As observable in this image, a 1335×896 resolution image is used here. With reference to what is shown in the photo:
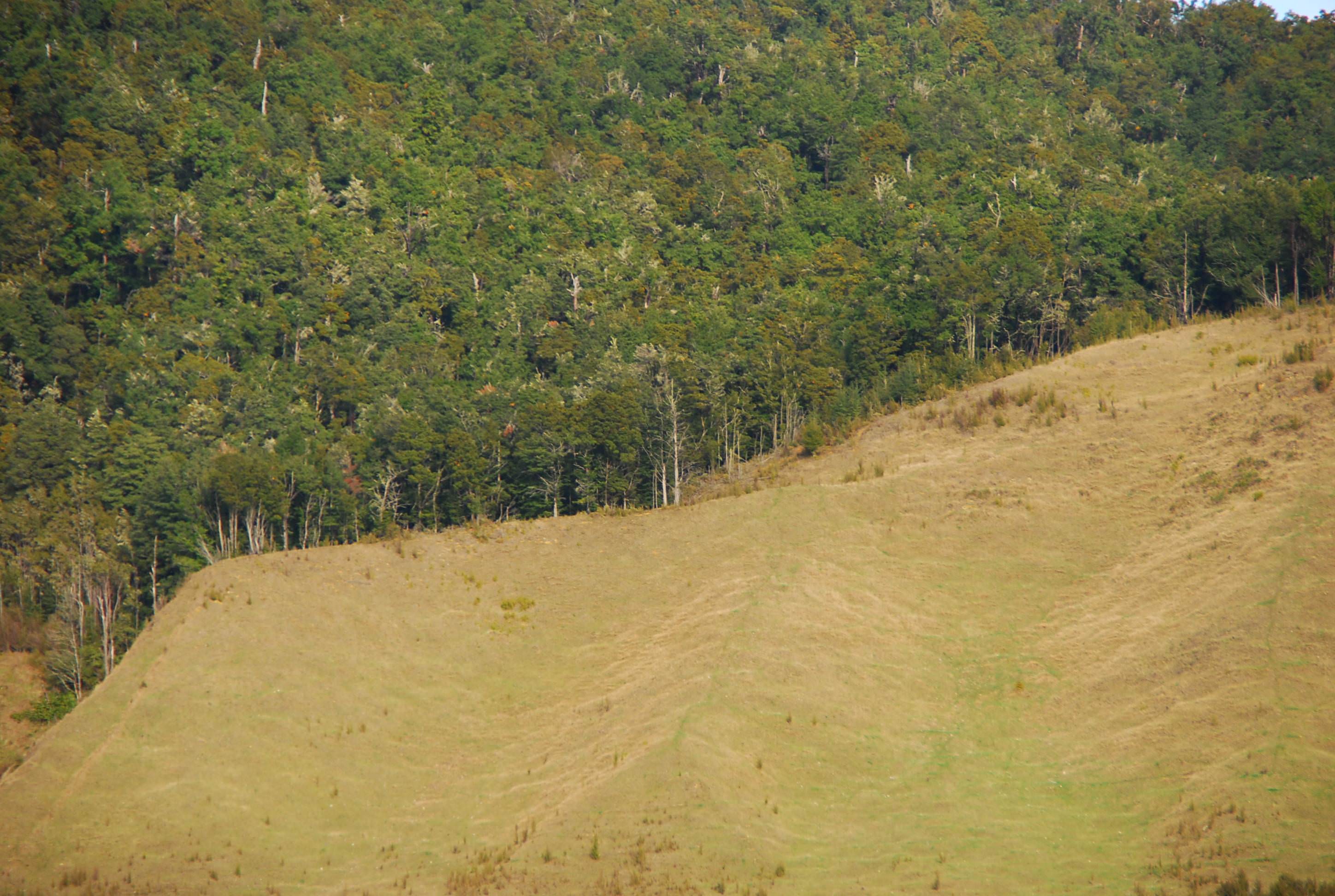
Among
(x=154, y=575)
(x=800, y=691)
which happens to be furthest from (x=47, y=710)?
(x=800, y=691)

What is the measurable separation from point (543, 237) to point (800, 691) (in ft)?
203

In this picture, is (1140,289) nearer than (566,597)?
No

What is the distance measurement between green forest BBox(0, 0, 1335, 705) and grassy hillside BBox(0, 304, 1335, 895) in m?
11.8

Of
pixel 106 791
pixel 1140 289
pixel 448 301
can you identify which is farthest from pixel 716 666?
pixel 448 301

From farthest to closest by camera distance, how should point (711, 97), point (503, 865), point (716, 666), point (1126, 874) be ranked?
point (711, 97) → point (716, 666) → point (503, 865) → point (1126, 874)

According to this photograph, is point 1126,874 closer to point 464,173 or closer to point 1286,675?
point 1286,675

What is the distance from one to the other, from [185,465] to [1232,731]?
4817 centimetres

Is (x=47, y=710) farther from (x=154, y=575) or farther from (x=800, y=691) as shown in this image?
(x=800, y=691)

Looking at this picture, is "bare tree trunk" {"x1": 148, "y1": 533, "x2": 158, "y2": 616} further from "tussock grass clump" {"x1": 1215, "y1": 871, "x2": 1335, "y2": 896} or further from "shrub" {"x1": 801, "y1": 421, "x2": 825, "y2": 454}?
"tussock grass clump" {"x1": 1215, "y1": 871, "x2": 1335, "y2": 896}

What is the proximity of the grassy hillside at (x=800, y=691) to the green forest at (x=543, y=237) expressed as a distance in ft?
38.6

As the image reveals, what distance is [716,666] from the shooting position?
3189cm

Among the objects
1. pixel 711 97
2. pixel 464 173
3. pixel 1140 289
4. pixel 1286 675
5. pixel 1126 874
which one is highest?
pixel 711 97

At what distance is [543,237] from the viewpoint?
88438 millimetres

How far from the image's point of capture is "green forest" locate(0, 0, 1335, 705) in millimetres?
55312
